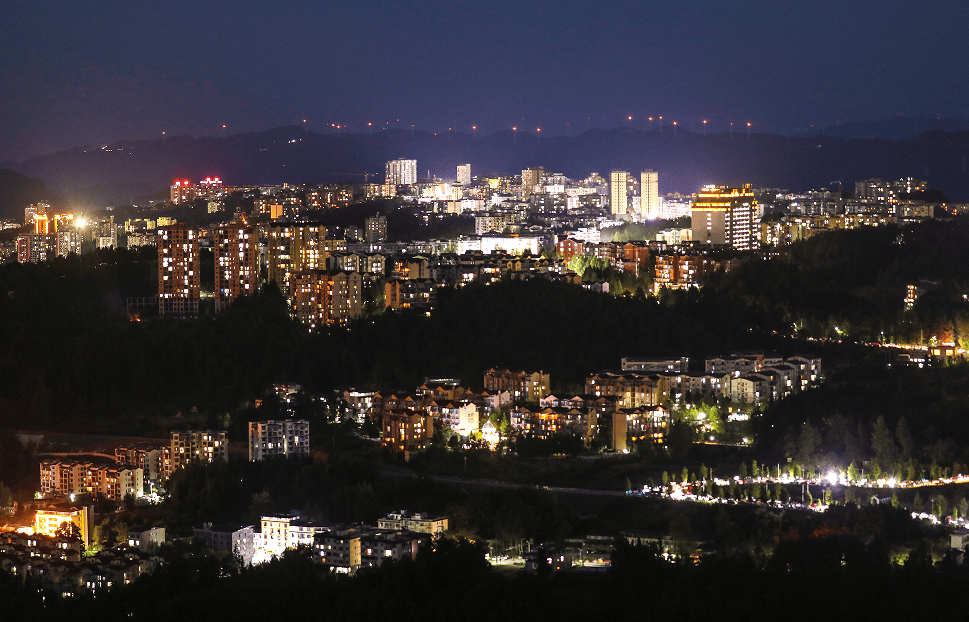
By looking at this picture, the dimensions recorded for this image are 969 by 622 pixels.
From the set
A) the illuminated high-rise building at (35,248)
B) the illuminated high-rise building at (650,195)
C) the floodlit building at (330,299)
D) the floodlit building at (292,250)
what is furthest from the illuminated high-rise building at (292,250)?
the illuminated high-rise building at (650,195)

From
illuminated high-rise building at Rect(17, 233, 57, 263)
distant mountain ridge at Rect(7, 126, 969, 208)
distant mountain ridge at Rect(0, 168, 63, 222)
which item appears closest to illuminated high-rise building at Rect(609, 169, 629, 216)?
distant mountain ridge at Rect(7, 126, 969, 208)

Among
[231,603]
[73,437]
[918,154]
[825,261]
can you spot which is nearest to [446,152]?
[918,154]

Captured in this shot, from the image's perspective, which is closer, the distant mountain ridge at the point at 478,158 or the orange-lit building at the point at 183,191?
the orange-lit building at the point at 183,191

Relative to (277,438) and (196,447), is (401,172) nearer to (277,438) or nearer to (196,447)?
(277,438)

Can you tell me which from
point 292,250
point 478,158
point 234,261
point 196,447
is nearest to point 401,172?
point 478,158

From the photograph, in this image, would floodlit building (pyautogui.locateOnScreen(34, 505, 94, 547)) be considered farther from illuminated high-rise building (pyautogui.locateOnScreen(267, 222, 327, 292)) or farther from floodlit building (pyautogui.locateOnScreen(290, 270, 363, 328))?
Result: illuminated high-rise building (pyautogui.locateOnScreen(267, 222, 327, 292))

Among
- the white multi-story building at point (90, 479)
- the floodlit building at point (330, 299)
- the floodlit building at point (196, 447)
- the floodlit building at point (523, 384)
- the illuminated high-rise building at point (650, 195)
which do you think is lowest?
the white multi-story building at point (90, 479)

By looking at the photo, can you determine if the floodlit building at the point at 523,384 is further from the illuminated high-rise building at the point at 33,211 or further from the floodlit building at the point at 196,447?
the illuminated high-rise building at the point at 33,211
